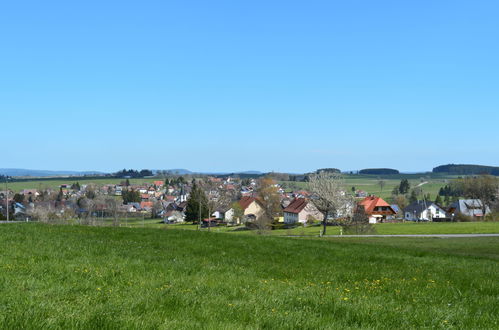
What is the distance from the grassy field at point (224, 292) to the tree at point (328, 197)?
62.0 metres

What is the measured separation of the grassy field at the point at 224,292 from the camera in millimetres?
7078

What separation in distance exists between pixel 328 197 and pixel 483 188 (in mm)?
71409

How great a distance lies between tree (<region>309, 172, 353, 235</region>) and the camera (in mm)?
80188

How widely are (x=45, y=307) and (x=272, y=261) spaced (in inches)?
461

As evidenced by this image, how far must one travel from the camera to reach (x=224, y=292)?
9.91m

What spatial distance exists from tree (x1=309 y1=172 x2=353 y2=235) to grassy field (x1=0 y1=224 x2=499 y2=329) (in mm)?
61985

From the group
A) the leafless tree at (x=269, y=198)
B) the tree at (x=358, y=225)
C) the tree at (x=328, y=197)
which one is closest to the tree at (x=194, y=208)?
the leafless tree at (x=269, y=198)

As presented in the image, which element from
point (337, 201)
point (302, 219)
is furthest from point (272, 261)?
point (302, 219)

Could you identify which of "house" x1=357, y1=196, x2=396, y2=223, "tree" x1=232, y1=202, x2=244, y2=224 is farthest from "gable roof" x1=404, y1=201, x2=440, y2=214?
"tree" x1=232, y1=202, x2=244, y2=224

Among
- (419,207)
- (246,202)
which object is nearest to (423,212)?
(419,207)

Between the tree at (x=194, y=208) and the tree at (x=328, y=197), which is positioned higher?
the tree at (x=328, y=197)

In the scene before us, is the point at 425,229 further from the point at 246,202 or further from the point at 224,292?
the point at 246,202

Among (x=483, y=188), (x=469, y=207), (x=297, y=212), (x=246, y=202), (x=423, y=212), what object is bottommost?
(x=423, y=212)

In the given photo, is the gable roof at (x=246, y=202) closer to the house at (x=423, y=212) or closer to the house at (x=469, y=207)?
the house at (x=423, y=212)
